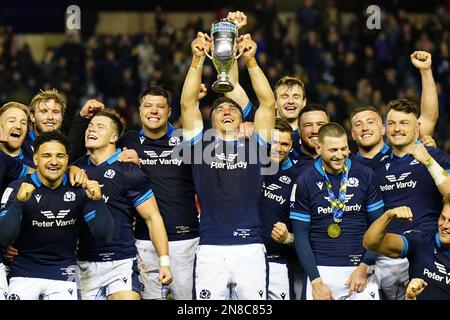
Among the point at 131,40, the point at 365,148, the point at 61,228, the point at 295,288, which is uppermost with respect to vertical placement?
the point at 131,40

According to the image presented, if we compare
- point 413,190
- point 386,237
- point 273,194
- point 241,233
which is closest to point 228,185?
point 241,233

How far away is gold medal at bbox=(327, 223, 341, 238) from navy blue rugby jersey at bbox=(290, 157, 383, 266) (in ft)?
0.09

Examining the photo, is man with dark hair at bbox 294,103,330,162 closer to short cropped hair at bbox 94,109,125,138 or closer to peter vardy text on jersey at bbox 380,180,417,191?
peter vardy text on jersey at bbox 380,180,417,191

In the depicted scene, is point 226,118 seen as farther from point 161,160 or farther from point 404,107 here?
point 404,107

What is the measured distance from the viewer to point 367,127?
848 centimetres

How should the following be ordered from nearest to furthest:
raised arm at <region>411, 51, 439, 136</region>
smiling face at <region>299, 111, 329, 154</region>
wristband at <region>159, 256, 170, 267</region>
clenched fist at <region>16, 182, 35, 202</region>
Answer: clenched fist at <region>16, 182, 35, 202</region> → wristband at <region>159, 256, 170, 267</region> → smiling face at <region>299, 111, 329, 154</region> → raised arm at <region>411, 51, 439, 136</region>

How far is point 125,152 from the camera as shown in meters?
8.25

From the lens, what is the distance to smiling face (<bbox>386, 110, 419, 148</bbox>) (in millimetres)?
8227

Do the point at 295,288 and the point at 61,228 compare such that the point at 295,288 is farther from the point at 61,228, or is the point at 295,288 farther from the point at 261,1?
the point at 261,1

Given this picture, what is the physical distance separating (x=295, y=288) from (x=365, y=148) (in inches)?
55.1

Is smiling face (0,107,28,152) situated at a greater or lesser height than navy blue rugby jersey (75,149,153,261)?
greater

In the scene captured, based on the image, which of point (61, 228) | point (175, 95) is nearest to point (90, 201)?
point (61, 228)

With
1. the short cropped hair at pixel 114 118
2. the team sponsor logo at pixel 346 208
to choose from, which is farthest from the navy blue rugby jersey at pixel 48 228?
the team sponsor logo at pixel 346 208

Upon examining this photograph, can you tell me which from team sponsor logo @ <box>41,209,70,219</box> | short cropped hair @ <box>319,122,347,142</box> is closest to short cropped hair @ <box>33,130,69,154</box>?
team sponsor logo @ <box>41,209,70,219</box>
